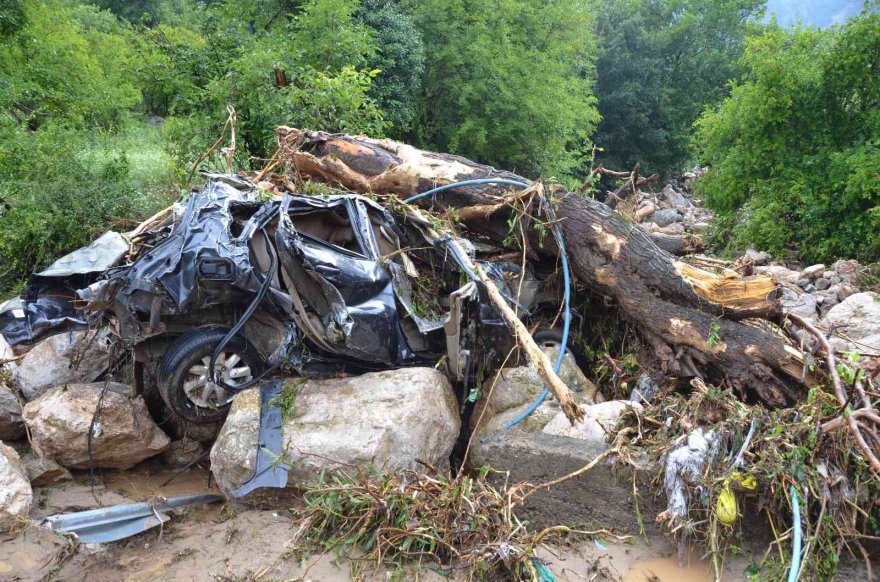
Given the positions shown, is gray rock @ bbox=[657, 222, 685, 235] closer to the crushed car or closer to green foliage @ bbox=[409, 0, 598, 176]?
green foliage @ bbox=[409, 0, 598, 176]

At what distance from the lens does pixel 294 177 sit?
675 cm

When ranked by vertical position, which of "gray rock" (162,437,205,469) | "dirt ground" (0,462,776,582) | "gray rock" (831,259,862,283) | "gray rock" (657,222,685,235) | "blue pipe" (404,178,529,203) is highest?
"blue pipe" (404,178,529,203)

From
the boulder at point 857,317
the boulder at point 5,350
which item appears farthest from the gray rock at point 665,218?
the boulder at point 5,350

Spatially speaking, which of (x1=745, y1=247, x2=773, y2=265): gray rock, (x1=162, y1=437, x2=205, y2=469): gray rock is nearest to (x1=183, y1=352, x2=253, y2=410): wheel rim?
(x1=162, y1=437, x2=205, y2=469): gray rock

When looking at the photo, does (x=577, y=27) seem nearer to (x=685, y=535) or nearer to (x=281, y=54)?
(x=281, y=54)

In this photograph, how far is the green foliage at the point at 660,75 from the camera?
1096 inches

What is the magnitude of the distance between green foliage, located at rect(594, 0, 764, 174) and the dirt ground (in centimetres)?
2574

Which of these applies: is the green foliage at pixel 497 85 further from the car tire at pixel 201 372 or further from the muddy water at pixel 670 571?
the muddy water at pixel 670 571

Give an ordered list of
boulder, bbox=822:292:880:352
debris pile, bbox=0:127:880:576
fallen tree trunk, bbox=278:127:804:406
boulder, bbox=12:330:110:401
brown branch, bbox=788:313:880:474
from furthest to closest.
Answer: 1. boulder, bbox=822:292:880:352
2. boulder, bbox=12:330:110:401
3. fallen tree trunk, bbox=278:127:804:406
4. debris pile, bbox=0:127:880:576
5. brown branch, bbox=788:313:880:474

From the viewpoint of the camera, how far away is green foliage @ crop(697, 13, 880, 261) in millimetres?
9789

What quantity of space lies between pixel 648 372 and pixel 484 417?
56.7 inches

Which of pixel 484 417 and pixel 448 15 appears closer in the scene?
pixel 484 417

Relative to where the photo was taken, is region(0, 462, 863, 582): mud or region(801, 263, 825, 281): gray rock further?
region(801, 263, 825, 281): gray rock

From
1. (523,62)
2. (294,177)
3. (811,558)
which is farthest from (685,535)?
(523,62)
